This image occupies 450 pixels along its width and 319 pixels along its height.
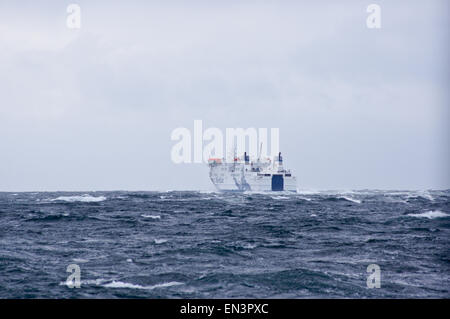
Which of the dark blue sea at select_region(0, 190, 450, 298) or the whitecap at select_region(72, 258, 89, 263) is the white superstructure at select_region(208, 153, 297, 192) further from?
the whitecap at select_region(72, 258, 89, 263)

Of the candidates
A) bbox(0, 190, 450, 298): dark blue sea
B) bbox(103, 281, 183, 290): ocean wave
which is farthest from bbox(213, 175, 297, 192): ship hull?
bbox(103, 281, 183, 290): ocean wave

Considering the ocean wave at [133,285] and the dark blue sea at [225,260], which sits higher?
the ocean wave at [133,285]

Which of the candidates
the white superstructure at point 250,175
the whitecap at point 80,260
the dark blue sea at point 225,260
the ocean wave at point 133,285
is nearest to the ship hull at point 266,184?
the white superstructure at point 250,175

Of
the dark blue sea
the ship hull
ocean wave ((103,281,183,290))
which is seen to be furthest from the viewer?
the ship hull

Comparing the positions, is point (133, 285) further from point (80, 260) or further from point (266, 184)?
point (266, 184)

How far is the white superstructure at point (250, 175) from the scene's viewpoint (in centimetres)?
14162

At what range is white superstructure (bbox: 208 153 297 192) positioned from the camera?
14162 cm

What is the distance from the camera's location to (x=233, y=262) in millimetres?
21969

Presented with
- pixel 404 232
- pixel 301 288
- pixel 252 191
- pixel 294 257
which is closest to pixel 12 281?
pixel 301 288

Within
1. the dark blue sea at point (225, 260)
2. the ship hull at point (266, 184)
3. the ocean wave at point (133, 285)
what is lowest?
the ship hull at point (266, 184)

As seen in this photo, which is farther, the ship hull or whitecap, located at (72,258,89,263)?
the ship hull

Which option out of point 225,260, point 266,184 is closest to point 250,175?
point 266,184

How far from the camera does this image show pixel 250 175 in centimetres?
14238

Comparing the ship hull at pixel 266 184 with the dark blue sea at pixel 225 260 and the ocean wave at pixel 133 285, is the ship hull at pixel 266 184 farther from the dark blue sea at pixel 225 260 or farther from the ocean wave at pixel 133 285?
the ocean wave at pixel 133 285
